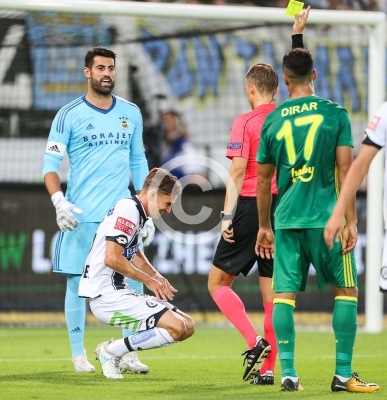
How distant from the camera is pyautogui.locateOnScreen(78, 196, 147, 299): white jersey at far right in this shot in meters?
6.05

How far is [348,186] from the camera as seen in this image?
5094 millimetres

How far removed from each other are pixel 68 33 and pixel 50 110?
1.20 metres

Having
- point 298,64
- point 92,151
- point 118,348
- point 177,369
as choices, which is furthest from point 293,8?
point 177,369

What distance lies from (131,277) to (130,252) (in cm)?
30

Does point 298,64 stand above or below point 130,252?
above

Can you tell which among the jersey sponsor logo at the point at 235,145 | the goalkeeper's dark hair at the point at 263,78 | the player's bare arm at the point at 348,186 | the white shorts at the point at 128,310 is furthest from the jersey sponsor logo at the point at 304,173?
the white shorts at the point at 128,310

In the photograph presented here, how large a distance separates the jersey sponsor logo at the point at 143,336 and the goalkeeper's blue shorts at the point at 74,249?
3.87ft

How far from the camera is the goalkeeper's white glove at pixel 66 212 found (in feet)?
22.2

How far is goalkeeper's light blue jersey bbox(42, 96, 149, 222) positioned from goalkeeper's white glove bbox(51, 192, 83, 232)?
0.40 metres

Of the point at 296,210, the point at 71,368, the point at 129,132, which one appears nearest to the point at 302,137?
the point at 296,210

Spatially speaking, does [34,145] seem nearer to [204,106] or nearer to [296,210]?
[204,106]

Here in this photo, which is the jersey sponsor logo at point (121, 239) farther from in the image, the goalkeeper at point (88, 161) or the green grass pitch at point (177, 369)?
the goalkeeper at point (88, 161)

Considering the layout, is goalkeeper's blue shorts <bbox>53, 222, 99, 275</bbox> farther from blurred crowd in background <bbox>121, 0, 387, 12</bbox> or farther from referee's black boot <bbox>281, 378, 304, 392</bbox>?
blurred crowd in background <bbox>121, 0, 387, 12</bbox>

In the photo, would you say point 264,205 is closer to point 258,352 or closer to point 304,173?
point 304,173
